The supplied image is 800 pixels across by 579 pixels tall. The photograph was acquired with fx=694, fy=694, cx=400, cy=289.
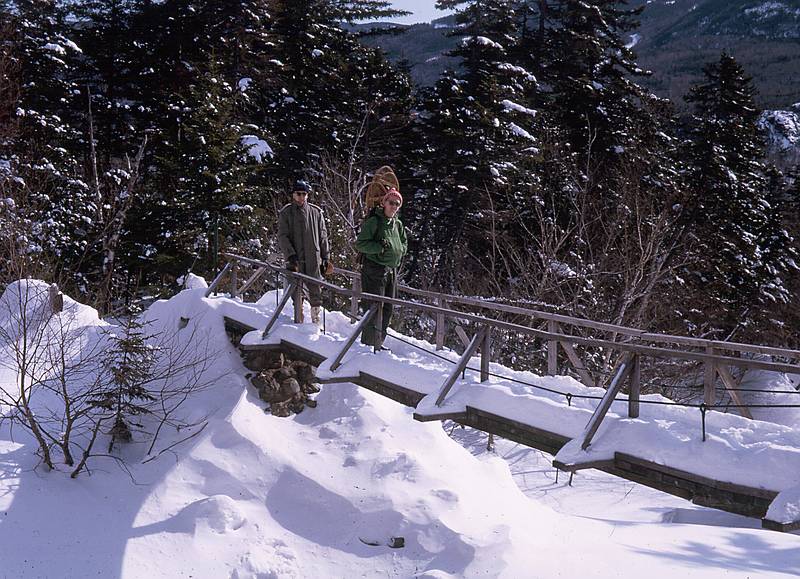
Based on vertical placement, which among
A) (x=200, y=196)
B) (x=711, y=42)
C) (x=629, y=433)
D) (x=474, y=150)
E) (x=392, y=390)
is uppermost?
(x=711, y=42)

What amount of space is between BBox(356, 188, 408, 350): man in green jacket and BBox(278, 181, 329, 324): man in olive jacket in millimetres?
1579

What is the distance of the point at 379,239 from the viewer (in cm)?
773

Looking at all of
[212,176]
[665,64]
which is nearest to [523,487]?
[212,176]

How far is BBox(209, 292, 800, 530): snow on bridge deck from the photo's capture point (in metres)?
4.86

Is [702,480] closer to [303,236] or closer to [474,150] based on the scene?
[303,236]

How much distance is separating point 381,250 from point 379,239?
0.41 ft

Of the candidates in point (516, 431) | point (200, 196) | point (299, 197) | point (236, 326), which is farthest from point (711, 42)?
Result: point (516, 431)

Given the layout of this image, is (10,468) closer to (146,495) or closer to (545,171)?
(146,495)

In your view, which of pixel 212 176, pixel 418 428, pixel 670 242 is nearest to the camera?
pixel 418 428

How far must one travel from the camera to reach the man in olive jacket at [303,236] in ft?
30.2

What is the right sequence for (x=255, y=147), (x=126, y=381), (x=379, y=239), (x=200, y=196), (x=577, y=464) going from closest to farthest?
1. (x=577, y=464)
2. (x=379, y=239)
3. (x=126, y=381)
4. (x=200, y=196)
5. (x=255, y=147)

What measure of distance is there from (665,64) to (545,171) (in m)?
123

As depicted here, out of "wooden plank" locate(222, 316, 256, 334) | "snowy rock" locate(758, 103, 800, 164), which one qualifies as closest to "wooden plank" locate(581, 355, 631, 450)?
"wooden plank" locate(222, 316, 256, 334)

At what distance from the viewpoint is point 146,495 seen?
31.3 ft
